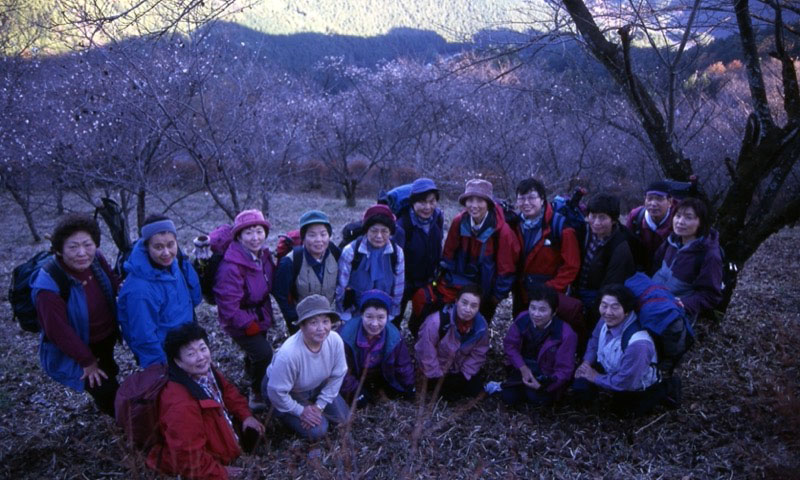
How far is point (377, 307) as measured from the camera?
11.8ft

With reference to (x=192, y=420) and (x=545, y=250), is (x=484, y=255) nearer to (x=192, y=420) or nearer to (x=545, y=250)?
(x=545, y=250)

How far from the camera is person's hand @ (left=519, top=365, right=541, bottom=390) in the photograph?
3641 millimetres

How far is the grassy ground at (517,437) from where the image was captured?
9.95ft

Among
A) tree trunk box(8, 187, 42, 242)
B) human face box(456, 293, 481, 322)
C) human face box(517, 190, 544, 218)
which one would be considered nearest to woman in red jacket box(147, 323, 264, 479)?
human face box(456, 293, 481, 322)

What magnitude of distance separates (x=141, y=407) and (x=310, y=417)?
103 cm

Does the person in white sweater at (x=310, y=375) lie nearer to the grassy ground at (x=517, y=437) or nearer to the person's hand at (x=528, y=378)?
the grassy ground at (x=517, y=437)

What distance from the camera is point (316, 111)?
16.7 m

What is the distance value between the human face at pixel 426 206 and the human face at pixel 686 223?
182 cm

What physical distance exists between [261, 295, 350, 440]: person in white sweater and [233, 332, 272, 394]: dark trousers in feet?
0.75

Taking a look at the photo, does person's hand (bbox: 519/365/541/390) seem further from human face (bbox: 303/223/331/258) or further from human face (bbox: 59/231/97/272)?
human face (bbox: 59/231/97/272)

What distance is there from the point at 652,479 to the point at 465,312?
154 cm

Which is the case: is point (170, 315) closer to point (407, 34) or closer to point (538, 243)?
point (538, 243)

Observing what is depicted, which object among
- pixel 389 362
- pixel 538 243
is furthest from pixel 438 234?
pixel 389 362

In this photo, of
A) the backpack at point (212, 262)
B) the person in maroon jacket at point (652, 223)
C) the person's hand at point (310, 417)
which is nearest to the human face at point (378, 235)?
the backpack at point (212, 262)
